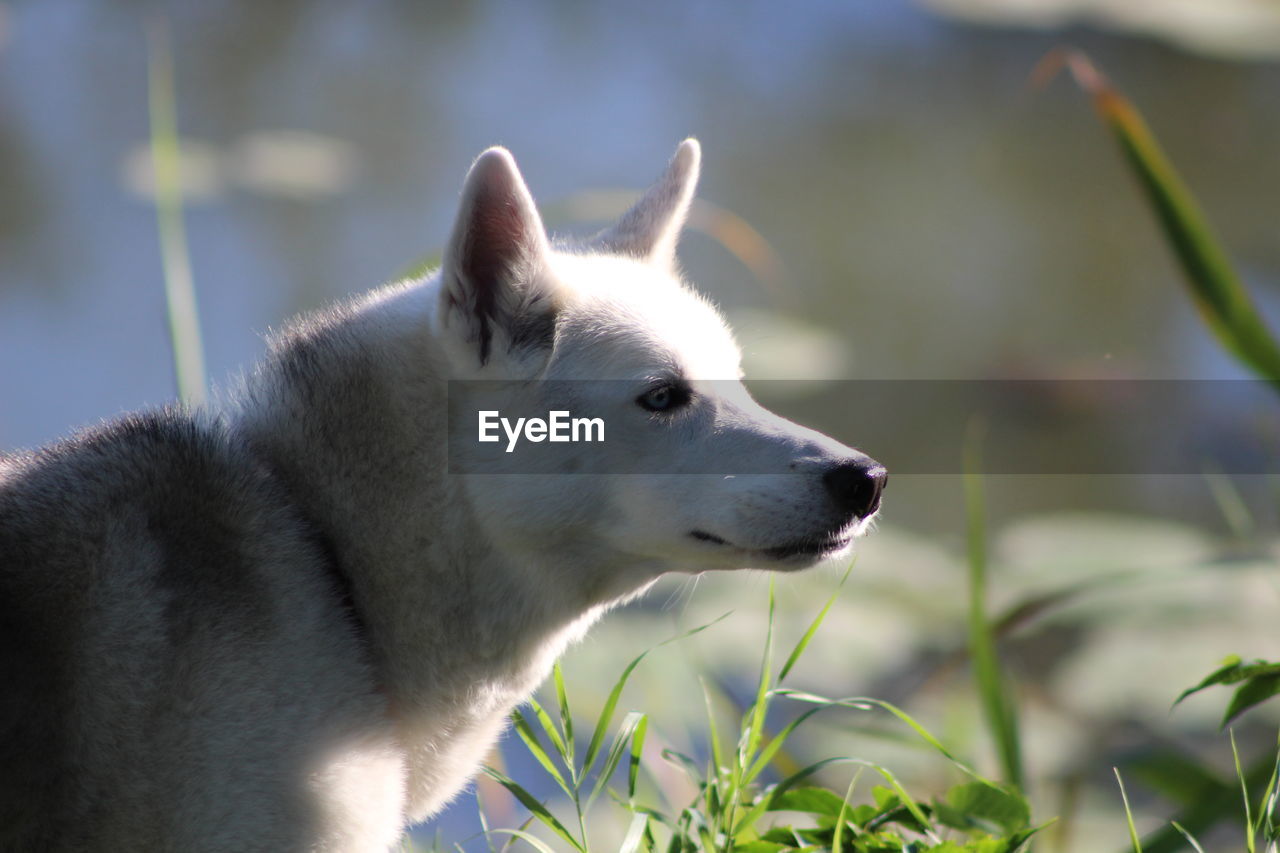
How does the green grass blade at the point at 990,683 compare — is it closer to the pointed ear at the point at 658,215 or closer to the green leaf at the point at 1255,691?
the green leaf at the point at 1255,691

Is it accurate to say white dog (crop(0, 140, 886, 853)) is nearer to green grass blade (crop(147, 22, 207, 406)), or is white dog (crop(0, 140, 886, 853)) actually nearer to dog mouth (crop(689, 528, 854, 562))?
dog mouth (crop(689, 528, 854, 562))

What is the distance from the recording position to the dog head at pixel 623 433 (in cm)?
231

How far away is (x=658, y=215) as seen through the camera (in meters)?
2.90

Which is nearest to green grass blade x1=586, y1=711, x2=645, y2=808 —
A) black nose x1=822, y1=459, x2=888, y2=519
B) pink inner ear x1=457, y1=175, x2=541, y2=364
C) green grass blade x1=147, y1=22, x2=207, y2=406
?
black nose x1=822, y1=459, x2=888, y2=519

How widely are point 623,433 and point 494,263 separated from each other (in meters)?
0.41

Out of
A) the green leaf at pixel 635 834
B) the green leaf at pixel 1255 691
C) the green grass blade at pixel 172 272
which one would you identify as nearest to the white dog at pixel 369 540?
the green leaf at pixel 635 834

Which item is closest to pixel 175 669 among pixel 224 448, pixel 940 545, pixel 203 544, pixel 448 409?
pixel 203 544

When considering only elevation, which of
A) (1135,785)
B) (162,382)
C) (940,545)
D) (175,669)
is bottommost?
(1135,785)

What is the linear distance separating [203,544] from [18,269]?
6331mm

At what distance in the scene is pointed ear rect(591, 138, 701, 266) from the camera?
114 inches

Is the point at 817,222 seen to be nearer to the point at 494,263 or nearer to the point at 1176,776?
the point at 1176,776

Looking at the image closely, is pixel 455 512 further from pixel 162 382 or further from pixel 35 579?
pixel 162 382

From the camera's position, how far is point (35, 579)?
203 centimetres

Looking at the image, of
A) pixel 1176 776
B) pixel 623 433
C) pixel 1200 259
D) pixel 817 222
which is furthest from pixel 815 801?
pixel 817 222
